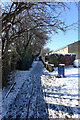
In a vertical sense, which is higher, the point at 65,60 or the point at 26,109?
the point at 65,60

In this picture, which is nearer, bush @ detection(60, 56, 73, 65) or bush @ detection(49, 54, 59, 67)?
bush @ detection(49, 54, 59, 67)

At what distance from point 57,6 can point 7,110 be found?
17.5 feet

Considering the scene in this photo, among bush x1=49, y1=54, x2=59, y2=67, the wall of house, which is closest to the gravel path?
bush x1=49, y1=54, x2=59, y2=67

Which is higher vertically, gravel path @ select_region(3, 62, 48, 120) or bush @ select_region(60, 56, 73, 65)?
bush @ select_region(60, 56, 73, 65)

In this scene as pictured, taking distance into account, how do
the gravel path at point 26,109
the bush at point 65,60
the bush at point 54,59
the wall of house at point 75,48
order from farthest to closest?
the wall of house at point 75,48, the bush at point 65,60, the bush at point 54,59, the gravel path at point 26,109

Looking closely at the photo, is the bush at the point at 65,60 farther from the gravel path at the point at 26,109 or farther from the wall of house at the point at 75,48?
the gravel path at the point at 26,109

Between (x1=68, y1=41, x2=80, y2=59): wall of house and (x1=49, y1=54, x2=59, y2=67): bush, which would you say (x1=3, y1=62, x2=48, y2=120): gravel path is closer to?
(x1=49, y1=54, x2=59, y2=67): bush

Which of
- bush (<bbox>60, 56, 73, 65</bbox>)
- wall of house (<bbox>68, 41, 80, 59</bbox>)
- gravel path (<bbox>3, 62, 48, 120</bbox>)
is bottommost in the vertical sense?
gravel path (<bbox>3, 62, 48, 120</bbox>)

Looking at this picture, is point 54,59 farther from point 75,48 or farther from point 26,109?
point 26,109

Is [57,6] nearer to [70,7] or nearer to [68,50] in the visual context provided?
[70,7]

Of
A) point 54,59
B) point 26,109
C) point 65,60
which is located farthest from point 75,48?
point 26,109

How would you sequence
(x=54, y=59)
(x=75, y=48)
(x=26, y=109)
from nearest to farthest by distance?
1. (x=26, y=109)
2. (x=54, y=59)
3. (x=75, y=48)

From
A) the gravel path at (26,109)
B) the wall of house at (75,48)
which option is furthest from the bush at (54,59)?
the gravel path at (26,109)

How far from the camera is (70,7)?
14.8 ft
